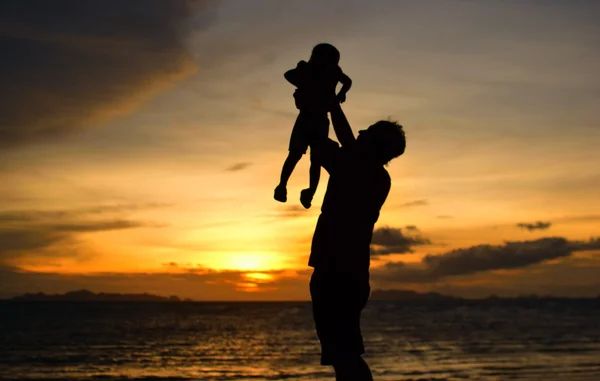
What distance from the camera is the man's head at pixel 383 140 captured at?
4.27 metres

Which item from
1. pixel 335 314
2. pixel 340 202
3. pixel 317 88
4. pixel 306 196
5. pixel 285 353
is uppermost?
pixel 317 88

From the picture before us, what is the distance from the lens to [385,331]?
171 ft

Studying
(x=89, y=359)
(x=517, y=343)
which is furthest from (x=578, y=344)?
(x=89, y=359)

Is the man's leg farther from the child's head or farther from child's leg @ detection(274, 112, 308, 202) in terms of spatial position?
the child's head

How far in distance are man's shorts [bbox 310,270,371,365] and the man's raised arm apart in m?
0.75

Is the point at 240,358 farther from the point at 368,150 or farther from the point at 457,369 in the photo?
the point at 368,150

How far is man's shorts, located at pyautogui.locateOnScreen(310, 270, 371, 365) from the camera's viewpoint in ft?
14.1

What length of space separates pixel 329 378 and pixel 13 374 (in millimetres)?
13040

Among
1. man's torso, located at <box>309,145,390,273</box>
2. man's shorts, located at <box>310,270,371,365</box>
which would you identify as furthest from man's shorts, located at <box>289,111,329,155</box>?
man's shorts, located at <box>310,270,371,365</box>

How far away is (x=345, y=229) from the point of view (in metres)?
4.29

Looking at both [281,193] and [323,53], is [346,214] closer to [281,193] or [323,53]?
[281,193]

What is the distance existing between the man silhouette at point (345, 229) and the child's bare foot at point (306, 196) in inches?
20.6

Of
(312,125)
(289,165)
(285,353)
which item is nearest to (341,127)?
(312,125)

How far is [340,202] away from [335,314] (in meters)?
0.63
